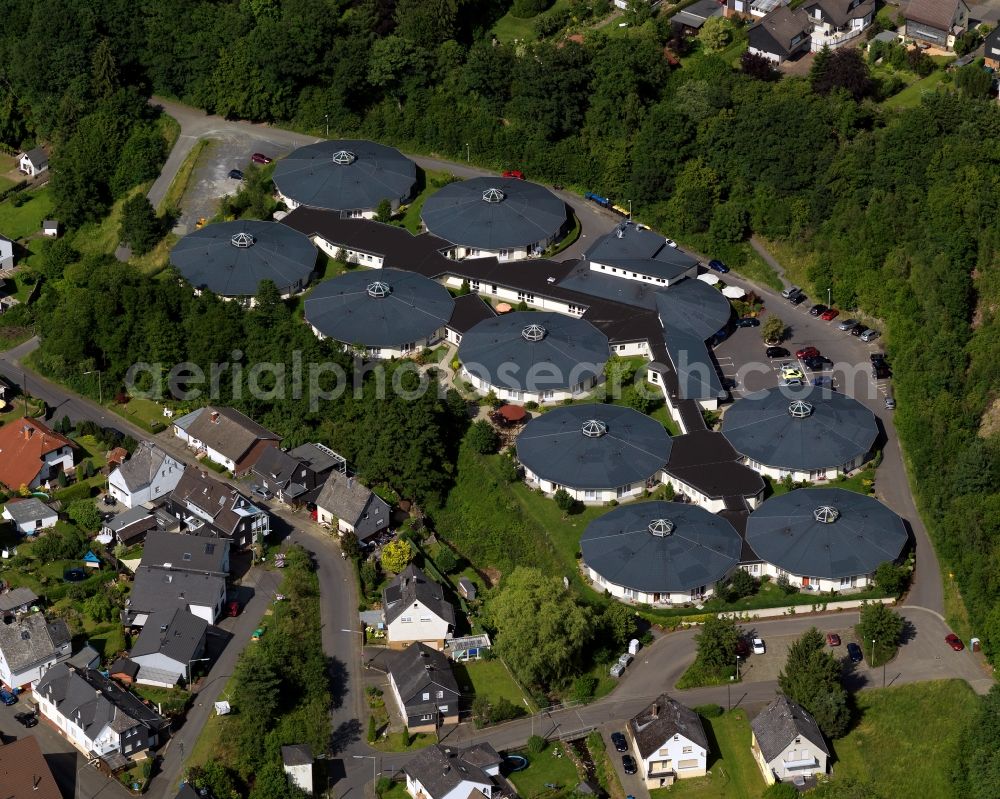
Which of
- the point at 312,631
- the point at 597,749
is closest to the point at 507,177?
the point at 312,631

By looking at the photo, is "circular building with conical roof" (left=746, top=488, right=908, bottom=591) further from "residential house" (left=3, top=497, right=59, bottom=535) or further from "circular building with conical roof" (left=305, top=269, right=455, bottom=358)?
"residential house" (left=3, top=497, right=59, bottom=535)

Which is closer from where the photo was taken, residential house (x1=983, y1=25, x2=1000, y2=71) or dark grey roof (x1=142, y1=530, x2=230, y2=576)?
dark grey roof (x1=142, y1=530, x2=230, y2=576)

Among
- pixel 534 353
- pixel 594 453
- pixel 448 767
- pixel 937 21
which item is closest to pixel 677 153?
pixel 534 353

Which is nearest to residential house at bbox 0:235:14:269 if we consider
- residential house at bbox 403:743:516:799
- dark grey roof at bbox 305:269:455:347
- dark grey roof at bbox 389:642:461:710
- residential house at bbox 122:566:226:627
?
dark grey roof at bbox 305:269:455:347

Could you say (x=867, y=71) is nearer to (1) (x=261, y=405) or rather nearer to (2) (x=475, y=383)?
(2) (x=475, y=383)

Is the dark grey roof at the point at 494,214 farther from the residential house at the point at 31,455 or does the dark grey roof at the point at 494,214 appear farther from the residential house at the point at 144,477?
the residential house at the point at 31,455

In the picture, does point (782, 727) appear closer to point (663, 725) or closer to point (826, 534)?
point (663, 725)

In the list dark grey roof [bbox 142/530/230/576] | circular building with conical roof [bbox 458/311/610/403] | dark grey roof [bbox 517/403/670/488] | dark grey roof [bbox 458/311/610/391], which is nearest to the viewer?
dark grey roof [bbox 142/530/230/576]
